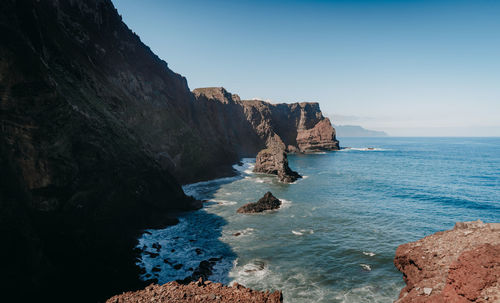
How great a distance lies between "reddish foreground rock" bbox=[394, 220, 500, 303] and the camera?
9680 millimetres

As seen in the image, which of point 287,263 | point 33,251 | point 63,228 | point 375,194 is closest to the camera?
point 33,251

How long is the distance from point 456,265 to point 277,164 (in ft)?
185

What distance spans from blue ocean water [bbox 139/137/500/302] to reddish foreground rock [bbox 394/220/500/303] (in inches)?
190

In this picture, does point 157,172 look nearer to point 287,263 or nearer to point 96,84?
point 96,84

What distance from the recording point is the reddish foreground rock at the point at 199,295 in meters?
10.9

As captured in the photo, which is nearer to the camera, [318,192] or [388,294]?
[388,294]

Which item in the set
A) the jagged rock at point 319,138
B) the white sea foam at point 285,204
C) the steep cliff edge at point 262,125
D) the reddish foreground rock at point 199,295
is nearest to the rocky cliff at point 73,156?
the reddish foreground rock at point 199,295

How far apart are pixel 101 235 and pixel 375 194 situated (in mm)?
45646

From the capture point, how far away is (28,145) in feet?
53.2

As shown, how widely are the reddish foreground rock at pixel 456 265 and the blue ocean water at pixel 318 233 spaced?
15.8 feet

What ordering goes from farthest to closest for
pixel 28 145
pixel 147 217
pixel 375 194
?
1. pixel 375 194
2. pixel 147 217
3. pixel 28 145

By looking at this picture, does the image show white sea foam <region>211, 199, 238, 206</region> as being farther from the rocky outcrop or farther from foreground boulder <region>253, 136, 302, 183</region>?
the rocky outcrop

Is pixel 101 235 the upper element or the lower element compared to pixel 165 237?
upper

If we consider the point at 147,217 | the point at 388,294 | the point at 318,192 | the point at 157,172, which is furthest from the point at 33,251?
the point at 318,192
